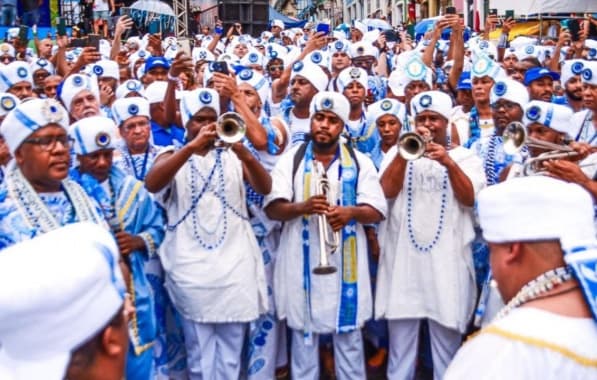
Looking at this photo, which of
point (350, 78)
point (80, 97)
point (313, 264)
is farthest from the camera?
point (350, 78)

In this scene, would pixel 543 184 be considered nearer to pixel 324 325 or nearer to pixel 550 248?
pixel 550 248

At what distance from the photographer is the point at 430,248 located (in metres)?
5.16

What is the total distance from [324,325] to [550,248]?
2.92m

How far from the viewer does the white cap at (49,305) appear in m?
Result: 1.76

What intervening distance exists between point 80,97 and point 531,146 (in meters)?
3.81

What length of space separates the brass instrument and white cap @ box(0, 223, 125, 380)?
3.26m

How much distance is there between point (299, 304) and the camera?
513cm

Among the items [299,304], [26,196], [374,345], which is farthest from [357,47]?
[26,196]

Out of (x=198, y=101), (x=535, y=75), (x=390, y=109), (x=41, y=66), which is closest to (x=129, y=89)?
(x=198, y=101)

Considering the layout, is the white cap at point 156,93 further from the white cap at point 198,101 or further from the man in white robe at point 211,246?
the man in white robe at point 211,246

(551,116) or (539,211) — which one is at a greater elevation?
(551,116)

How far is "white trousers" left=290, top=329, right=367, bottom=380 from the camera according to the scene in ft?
17.3

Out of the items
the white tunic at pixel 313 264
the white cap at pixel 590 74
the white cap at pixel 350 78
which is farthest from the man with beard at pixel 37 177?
the white cap at pixel 590 74

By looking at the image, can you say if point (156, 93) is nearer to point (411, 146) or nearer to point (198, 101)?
point (198, 101)
